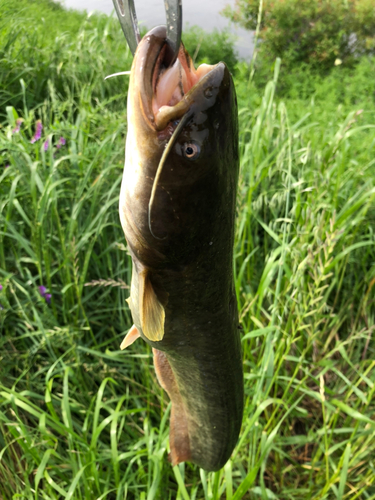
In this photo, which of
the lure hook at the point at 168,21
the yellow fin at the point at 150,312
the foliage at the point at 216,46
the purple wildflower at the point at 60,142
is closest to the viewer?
the lure hook at the point at 168,21

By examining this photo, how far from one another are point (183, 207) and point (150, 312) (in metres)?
0.22

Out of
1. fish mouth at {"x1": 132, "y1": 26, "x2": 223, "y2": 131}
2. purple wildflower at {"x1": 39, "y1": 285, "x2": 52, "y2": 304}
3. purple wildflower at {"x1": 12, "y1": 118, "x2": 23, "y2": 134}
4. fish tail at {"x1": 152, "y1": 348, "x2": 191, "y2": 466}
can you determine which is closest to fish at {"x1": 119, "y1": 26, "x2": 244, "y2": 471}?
fish mouth at {"x1": 132, "y1": 26, "x2": 223, "y2": 131}

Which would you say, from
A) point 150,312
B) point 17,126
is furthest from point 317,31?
point 150,312

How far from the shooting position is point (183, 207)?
71cm

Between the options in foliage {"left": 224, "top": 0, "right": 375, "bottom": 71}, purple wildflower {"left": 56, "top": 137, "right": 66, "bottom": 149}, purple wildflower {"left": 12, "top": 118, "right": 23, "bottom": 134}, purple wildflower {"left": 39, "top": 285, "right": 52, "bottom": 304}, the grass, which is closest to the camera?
the grass

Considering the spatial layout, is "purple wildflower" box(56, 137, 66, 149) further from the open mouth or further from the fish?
the open mouth

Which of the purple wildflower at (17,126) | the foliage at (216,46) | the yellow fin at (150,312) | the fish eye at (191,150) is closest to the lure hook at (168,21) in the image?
the fish eye at (191,150)

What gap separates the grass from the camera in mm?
1584

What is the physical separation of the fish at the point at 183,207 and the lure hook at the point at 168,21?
1.4 inches

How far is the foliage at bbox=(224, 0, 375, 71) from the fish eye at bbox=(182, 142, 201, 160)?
5.47 meters

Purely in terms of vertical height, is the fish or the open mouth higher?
the open mouth

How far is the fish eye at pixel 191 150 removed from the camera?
2.14 feet

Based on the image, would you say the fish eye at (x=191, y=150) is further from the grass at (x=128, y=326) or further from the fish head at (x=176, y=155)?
the grass at (x=128, y=326)

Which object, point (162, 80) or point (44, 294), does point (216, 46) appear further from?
point (162, 80)
